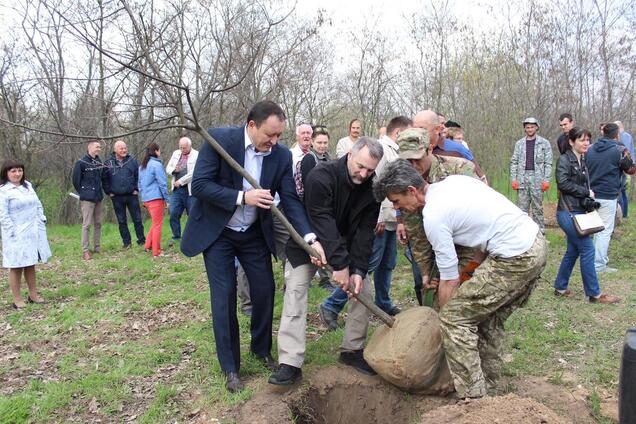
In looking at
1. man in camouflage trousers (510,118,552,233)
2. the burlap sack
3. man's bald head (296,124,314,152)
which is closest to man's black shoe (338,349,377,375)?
the burlap sack

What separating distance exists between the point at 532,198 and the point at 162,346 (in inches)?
265

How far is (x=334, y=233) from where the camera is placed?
12.8ft

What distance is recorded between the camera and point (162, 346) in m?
5.14

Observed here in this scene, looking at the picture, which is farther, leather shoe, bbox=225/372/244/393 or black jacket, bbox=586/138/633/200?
black jacket, bbox=586/138/633/200

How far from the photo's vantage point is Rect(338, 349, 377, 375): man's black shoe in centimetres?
417

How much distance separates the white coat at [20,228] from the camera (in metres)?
6.63

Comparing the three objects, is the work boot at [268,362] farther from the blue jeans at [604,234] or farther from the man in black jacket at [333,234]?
the blue jeans at [604,234]

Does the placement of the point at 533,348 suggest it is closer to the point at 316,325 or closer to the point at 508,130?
the point at 316,325

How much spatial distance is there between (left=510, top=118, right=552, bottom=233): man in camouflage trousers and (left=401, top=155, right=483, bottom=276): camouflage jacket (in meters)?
4.88

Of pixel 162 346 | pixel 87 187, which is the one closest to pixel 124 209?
pixel 87 187

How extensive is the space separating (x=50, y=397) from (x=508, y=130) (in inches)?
515

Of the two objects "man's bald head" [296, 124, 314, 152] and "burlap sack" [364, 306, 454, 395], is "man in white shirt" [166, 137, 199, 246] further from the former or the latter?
"burlap sack" [364, 306, 454, 395]

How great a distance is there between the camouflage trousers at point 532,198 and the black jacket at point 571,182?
2.81 metres

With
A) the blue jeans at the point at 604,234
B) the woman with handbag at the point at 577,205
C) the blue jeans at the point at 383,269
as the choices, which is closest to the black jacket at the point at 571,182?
the woman with handbag at the point at 577,205
